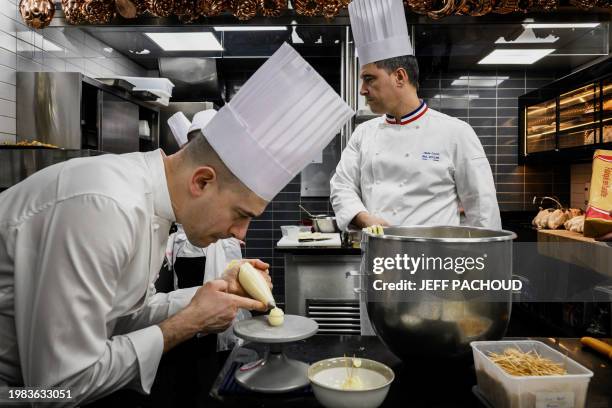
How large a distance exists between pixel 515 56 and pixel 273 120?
192 inches

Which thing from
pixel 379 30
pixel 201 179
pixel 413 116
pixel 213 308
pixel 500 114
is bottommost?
pixel 213 308

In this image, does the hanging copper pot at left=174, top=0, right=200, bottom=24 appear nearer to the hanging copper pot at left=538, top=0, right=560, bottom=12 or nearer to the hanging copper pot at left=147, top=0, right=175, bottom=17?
the hanging copper pot at left=147, top=0, right=175, bottom=17

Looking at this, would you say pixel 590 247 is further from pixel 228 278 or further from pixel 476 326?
pixel 228 278

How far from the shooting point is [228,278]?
1257 millimetres

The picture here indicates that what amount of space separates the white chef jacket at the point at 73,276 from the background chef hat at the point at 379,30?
1.54 meters

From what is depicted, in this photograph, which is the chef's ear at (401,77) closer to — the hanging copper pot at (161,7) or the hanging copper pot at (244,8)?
the hanging copper pot at (244,8)

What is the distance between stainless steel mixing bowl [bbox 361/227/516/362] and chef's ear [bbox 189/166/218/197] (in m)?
0.42

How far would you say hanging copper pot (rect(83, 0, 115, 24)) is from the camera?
357 cm

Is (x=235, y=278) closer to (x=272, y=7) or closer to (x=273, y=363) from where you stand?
(x=273, y=363)

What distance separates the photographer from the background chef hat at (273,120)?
108 centimetres

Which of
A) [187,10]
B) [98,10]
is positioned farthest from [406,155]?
[98,10]

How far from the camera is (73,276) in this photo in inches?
35.2

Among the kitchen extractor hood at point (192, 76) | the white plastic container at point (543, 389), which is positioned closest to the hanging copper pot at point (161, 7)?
the kitchen extractor hood at point (192, 76)

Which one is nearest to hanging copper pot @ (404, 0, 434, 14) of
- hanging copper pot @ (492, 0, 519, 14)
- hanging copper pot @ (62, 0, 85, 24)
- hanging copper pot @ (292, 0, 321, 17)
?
hanging copper pot @ (492, 0, 519, 14)
